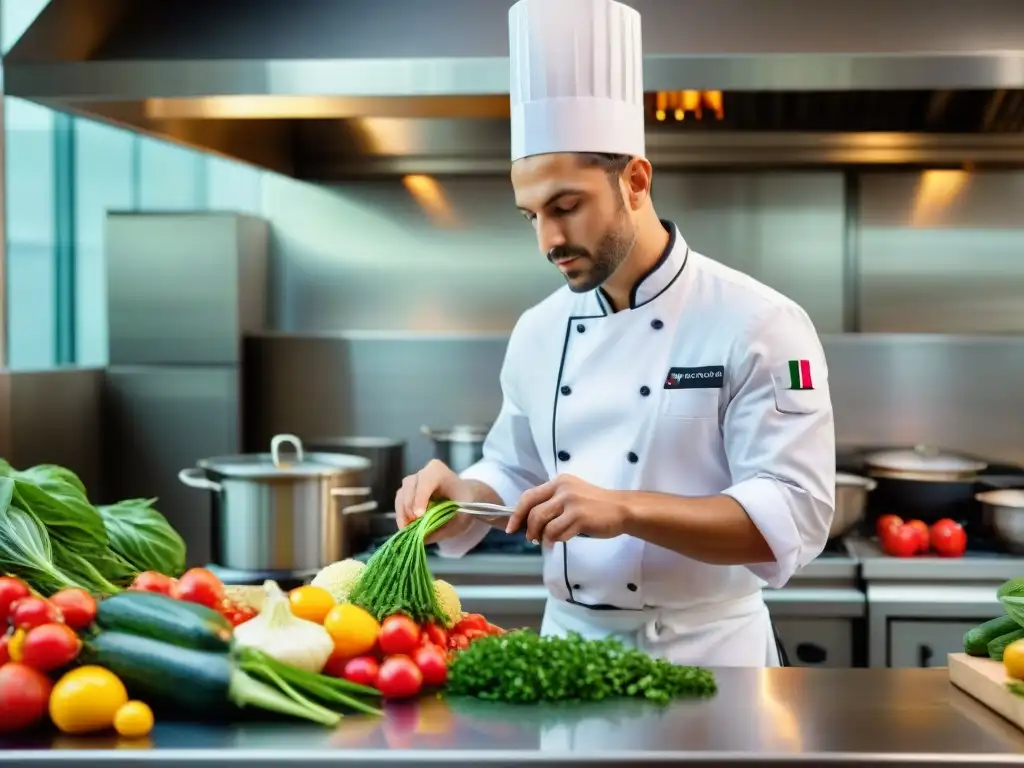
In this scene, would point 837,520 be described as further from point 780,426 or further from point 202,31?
point 202,31

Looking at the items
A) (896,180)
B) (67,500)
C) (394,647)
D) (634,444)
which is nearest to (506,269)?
(896,180)

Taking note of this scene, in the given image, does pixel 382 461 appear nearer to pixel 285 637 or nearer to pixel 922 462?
pixel 922 462

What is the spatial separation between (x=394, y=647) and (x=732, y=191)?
2.64m

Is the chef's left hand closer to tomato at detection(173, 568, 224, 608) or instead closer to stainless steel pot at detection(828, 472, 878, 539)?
tomato at detection(173, 568, 224, 608)

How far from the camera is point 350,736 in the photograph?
4.21ft

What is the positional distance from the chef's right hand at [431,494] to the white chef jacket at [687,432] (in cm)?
12

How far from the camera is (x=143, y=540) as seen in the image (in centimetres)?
214

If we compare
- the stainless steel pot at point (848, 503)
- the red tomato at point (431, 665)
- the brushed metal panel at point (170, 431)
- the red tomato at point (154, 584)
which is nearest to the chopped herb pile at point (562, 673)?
the red tomato at point (431, 665)

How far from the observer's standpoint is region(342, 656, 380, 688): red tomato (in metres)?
1.43

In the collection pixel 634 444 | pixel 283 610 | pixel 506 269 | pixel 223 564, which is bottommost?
pixel 223 564

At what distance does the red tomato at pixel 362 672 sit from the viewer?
1431 mm

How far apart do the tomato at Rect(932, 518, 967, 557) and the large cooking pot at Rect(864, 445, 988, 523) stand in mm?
150

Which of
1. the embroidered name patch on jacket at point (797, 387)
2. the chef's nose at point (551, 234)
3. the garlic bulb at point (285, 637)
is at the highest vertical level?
the chef's nose at point (551, 234)

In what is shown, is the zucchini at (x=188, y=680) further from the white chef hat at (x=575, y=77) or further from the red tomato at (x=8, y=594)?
the white chef hat at (x=575, y=77)
